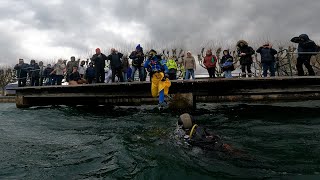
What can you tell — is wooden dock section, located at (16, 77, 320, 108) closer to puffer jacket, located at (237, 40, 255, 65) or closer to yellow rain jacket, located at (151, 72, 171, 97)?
puffer jacket, located at (237, 40, 255, 65)

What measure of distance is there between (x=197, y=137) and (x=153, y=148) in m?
1.14

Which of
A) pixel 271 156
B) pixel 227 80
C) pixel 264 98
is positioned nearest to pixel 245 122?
pixel 227 80

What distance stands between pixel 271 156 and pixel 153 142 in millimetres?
2771

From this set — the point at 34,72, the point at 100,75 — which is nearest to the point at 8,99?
the point at 34,72

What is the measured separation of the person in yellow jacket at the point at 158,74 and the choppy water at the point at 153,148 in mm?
999

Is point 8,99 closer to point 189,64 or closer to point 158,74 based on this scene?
point 189,64

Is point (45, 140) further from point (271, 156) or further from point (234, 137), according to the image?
point (271, 156)

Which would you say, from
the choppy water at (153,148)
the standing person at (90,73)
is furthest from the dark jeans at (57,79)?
the choppy water at (153,148)

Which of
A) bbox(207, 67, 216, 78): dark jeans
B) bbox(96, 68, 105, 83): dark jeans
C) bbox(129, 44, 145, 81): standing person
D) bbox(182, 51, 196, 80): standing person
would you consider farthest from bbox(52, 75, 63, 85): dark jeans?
bbox(207, 67, 216, 78): dark jeans

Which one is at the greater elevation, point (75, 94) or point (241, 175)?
point (75, 94)

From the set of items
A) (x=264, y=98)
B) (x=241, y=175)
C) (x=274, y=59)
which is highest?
(x=274, y=59)

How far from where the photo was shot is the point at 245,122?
10867mm

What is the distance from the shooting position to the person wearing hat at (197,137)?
668 centimetres

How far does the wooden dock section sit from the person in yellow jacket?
1.12m
